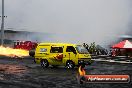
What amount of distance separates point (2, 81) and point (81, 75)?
5.12 metres

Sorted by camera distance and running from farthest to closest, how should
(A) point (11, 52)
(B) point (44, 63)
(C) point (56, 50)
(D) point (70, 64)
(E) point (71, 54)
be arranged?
1. (A) point (11, 52)
2. (B) point (44, 63)
3. (C) point (56, 50)
4. (D) point (70, 64)
5. (E) point (71, 54)

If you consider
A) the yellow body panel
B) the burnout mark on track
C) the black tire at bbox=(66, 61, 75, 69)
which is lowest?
the burnout mark on track

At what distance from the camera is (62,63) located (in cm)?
2933

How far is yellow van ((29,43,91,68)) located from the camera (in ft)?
94.3

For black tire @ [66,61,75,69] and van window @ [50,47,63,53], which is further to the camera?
van window @ [50,47,63,53]

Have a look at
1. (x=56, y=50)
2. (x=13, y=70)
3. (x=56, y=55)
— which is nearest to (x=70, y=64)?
(x=56, y=55)

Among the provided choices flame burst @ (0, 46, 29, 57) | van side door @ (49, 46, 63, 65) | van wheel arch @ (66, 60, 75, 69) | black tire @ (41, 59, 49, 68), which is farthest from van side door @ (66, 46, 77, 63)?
flame burst @ (0, 46, 29, 57)

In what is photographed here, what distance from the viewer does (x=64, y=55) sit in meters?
29.1

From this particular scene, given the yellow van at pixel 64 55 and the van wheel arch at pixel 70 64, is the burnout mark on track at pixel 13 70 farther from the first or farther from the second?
the van wheel arch at pixel 70 64

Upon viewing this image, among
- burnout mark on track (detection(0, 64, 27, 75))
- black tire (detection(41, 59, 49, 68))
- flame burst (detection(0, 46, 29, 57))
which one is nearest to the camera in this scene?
burnout mark on track (detection(0, 64, 27, 75))

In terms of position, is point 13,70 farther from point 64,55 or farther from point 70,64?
point 70,64

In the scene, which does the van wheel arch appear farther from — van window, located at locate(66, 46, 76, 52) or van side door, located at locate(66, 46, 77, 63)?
van window, located at locate(66, 46, 76, 52)

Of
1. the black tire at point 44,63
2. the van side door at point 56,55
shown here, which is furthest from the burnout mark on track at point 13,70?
the van side door at point 56,55

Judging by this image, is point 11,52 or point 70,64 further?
point 11,52
